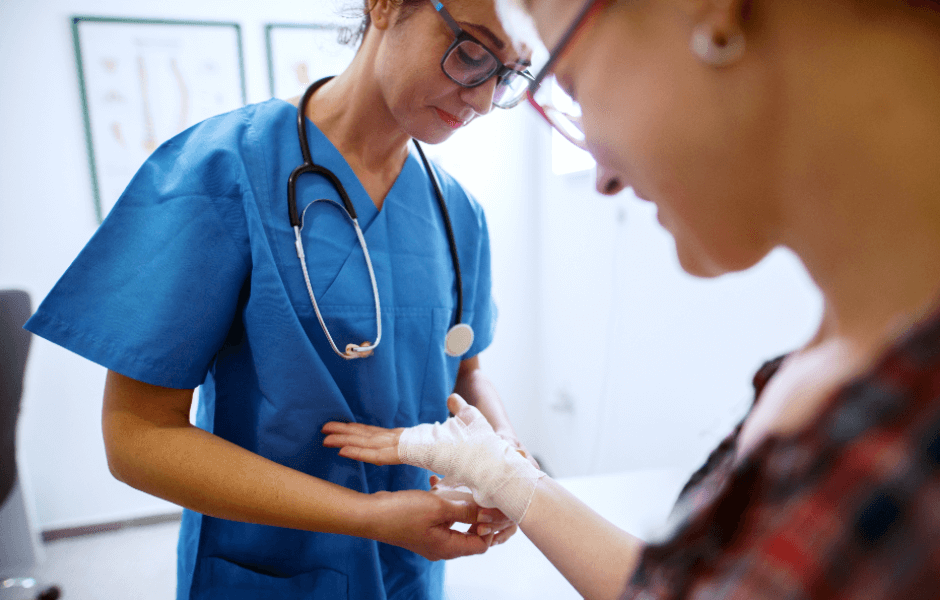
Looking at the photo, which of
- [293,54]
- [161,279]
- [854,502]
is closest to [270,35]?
[293,54]

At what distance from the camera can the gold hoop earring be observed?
29cm

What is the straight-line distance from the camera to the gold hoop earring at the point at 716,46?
0.29 m

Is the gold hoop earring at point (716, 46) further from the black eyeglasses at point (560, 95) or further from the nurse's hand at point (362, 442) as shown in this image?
the nurse's hand at point (362, 442)

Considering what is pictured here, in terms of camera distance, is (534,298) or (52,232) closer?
(52,232)

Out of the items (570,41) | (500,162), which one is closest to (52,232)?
(500,162)

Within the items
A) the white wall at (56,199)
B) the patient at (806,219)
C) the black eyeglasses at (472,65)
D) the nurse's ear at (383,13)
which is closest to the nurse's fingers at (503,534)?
the patient at (806,219)

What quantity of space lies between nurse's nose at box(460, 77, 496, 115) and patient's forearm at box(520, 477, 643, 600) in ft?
1.91

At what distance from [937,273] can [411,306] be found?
665 mm

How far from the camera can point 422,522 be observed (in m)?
0.71

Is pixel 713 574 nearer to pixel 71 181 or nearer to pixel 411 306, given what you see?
pixel 411 306

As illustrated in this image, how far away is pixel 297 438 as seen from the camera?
748mm

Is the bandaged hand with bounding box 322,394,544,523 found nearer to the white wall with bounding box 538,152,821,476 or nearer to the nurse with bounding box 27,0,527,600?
the nurse with bounding box 27,0,527,600

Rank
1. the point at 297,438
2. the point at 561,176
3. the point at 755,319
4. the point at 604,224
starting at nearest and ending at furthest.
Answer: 1. the point at 297,438
2. the point at 755,319
3. the point at 604,224
4. the point at 561,176

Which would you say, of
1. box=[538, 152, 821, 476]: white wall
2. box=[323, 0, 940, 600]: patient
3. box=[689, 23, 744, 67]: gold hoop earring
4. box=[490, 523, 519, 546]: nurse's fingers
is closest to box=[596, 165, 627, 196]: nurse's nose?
box=[323, 0, 940, 600]: patient
